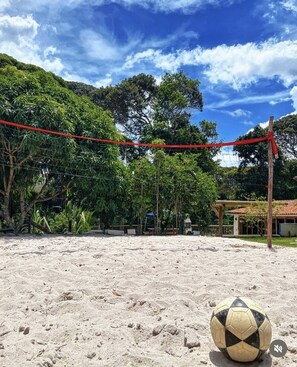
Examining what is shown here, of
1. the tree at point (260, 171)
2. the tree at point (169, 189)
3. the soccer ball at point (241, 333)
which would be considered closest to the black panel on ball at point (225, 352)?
the soccer ball at point (241, 333)

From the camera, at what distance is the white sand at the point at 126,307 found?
2.51 m

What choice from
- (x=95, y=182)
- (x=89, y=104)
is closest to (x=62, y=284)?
(x=95, y=182)

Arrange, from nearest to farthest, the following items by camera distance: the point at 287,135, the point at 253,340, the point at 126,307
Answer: the point at 253,340 < the point at 126,307 < the point at 287,135

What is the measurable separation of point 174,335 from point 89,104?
43.1 ft

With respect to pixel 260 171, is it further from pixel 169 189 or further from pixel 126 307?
pixel 126 307

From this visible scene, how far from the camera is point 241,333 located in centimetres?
236

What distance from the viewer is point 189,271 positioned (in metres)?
4.66

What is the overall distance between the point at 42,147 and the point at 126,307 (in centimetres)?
917

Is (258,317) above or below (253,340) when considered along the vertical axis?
above

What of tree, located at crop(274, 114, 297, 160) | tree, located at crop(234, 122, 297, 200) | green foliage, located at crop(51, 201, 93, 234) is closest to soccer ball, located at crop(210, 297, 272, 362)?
green foliage, located at crop(51, 201, 93, 234)

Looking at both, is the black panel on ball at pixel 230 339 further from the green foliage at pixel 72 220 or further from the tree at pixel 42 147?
the green foliage at pixel 72 220

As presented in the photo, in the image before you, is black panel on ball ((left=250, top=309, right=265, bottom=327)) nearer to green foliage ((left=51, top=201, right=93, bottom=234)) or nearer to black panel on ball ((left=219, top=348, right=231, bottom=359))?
black panel on ball ((left=219, top=348, right=231, bottom=359))

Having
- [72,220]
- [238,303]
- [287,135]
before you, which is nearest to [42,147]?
[72,220]

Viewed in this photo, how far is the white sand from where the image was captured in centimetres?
251
